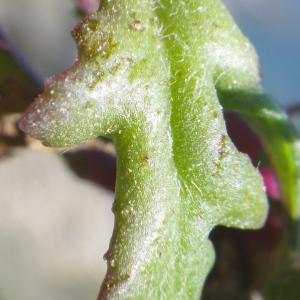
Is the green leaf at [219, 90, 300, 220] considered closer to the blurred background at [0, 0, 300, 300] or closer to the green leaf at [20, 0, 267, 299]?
the green leaf at [20, 0, 267, 299]

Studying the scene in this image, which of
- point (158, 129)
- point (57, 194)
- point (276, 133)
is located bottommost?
point (158, 129)

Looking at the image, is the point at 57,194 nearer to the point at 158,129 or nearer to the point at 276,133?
the point at 276,133

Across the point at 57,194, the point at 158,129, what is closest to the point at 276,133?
the point at 158,129

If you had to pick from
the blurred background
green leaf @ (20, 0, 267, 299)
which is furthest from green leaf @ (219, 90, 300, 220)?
the blurred background

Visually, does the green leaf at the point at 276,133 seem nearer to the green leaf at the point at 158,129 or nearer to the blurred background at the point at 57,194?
the green leaf at the point at 158,129

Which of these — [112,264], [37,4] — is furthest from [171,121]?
[37,4]

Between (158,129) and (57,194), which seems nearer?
(158,129)

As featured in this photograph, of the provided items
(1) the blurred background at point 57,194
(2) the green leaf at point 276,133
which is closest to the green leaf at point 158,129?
(2) the green leaf at point 276,133
